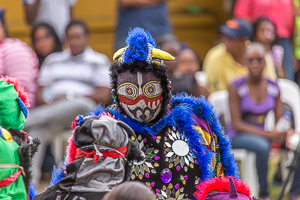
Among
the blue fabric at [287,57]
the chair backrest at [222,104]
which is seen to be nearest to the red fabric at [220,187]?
the chair backrest at [222,104]

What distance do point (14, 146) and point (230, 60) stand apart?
4471 mm

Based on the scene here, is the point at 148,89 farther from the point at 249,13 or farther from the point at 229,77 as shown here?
the point at 249,13

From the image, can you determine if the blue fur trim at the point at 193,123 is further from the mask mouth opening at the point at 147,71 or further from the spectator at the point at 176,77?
the spectator at the point at 176,77

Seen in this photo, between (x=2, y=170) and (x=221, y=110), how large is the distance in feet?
12.6

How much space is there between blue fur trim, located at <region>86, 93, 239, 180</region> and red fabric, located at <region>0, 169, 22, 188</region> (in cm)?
64

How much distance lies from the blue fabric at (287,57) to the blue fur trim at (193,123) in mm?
4508

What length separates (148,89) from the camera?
3.65 m

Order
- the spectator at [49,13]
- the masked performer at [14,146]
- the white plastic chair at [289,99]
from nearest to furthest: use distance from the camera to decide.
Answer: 1. the masked performer at [14,146]
2. the white plastic chair at [289,99]
3. the spectator at [49,13]

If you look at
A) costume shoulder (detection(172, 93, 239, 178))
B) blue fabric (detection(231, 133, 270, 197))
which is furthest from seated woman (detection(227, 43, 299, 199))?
costume shoulder (detection(172, 93, 239, 178))

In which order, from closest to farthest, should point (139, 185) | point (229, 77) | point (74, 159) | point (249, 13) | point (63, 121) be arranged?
point (139, 185) < point (74, 159) < point (63, 121) < point (229, 77) < point (249, 13)

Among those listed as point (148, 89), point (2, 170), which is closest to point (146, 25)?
point (148, 89)

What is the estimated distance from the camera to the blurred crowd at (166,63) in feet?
20.2

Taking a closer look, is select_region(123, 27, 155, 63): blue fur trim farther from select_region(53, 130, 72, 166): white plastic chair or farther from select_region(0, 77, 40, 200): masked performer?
select_region(53, 130, 72, 166): white plastic chair

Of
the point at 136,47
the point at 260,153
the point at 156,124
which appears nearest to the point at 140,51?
the point at 136,47
